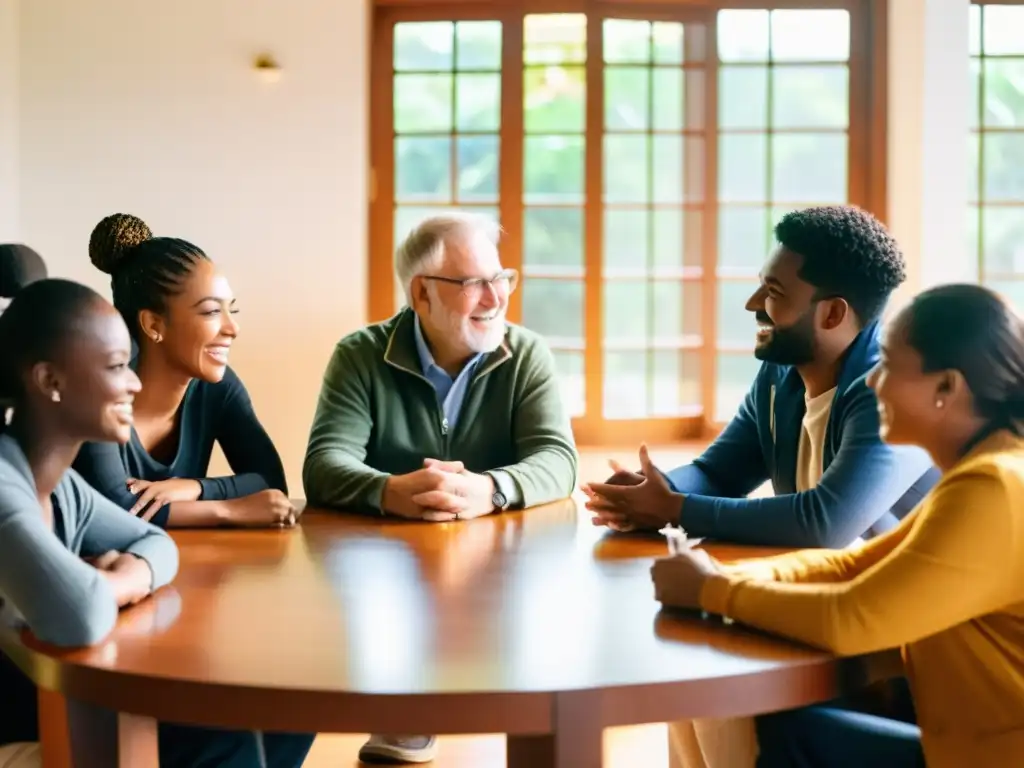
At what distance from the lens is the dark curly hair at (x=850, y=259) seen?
2.06 metres

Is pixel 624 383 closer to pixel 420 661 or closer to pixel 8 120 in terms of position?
pixel 8 120

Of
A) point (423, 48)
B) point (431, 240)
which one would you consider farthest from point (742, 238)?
point (431, 240)

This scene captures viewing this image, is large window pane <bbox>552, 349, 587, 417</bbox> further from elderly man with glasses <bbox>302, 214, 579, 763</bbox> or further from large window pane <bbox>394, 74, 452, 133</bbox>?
elderly man with glasses <bbox>302, 214, 579, 763</bbox>

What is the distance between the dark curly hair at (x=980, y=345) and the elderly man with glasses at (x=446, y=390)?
3.34 ft

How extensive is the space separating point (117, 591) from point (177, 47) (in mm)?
3398

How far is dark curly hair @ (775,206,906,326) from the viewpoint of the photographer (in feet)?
6.75

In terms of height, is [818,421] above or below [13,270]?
below

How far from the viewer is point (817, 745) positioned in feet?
5.23

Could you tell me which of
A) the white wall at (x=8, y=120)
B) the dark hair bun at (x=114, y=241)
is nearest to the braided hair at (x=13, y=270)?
the white wall at (x=8, y=120)

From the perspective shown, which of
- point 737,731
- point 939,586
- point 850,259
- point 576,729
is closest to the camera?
point 576,729

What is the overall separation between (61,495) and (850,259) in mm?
1250

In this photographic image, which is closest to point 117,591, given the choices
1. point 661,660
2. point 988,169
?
point 661,660

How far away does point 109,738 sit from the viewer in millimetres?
1484

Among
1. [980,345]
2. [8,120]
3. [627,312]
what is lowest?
[980,345]
